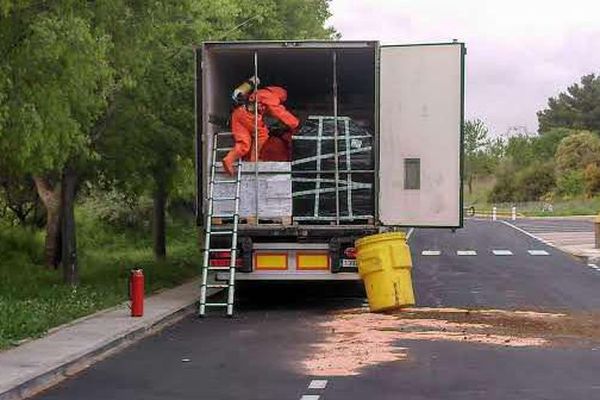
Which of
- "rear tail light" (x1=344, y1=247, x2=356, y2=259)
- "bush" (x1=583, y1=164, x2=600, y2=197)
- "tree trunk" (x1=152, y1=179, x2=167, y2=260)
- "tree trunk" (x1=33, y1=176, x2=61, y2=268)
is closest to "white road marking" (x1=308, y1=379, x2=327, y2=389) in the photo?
"rear tail light" (x1=344, y1=247, x2=356, y2=259)

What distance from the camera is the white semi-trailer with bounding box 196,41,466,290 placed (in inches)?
613

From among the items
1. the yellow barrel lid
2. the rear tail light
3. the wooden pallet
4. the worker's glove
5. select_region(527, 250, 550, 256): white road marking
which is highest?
the worker's glove

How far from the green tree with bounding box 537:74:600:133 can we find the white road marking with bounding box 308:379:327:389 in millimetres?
102065

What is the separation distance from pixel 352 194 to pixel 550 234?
96.6 feet

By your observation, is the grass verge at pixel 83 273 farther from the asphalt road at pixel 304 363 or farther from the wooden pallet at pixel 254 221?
the wooden pallet at pixel 254 221

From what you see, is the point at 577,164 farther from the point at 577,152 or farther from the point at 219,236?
the point at 219,236

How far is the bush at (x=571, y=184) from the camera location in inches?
3226

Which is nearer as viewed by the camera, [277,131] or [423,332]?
[423,332]

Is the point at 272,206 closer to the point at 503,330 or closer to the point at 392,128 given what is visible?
the point at 392,128

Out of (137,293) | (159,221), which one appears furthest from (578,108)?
(137,293)

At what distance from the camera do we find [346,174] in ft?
52.1

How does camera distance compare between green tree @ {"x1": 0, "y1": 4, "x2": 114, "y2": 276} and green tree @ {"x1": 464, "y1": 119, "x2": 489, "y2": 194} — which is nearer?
green tree @ {"x1": 0, "y1": 4, "x2": 114, "y2": 276}

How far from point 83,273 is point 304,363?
1274 centimetres

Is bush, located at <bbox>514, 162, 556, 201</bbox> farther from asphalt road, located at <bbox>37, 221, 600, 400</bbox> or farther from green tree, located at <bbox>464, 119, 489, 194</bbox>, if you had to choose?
asphalt road, located at <bbox>37, 221, 600, 400</bbox>
